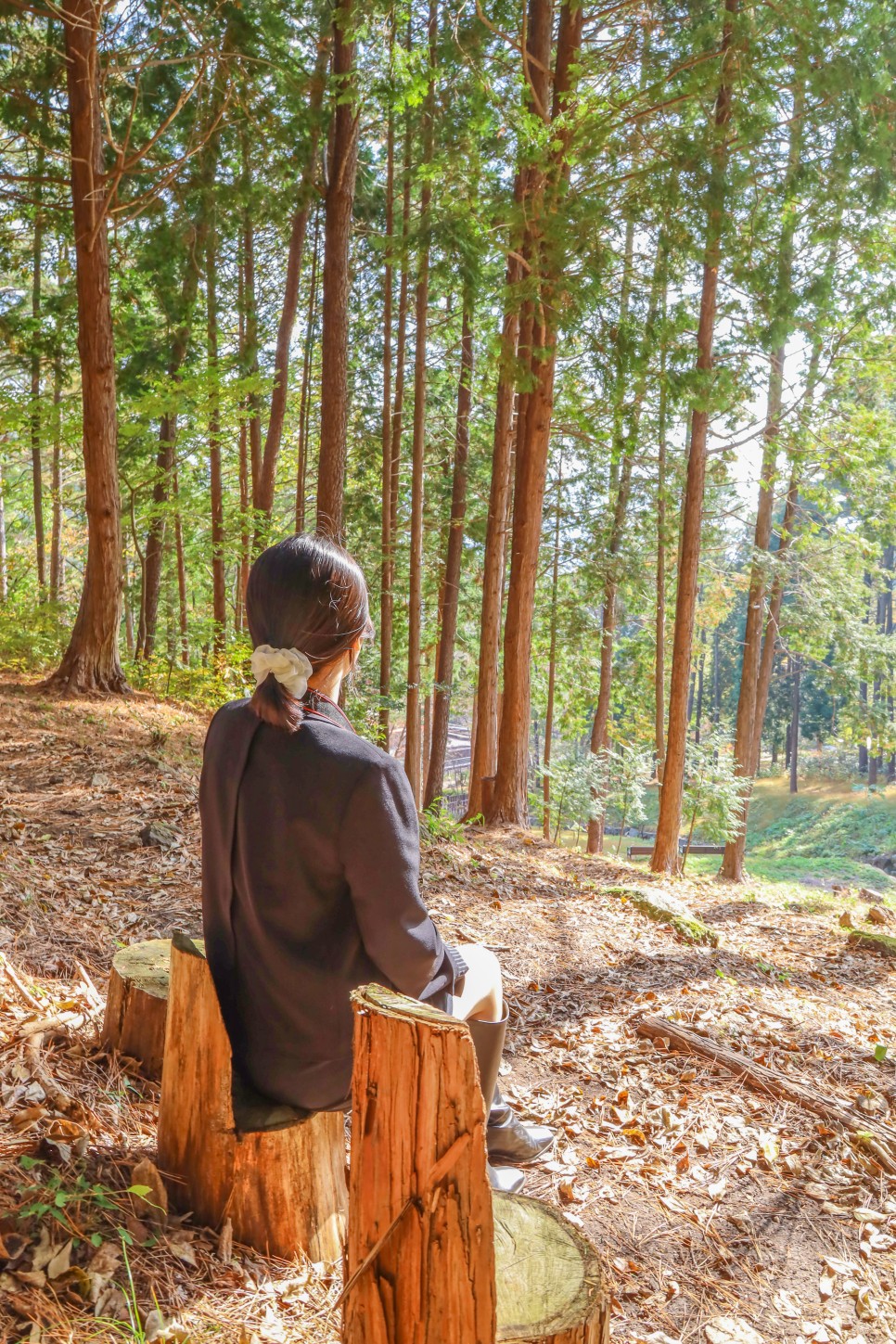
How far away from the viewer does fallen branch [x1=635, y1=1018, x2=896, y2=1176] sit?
3301 mm

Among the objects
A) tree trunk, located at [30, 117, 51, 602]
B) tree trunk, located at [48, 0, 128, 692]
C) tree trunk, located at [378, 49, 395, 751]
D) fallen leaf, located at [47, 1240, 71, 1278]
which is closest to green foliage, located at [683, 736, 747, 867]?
tree trunk, located at [378, 49, 395, 751]

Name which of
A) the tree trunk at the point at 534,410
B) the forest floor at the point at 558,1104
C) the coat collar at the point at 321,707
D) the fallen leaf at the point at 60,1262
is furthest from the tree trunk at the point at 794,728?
the fallen leaf at the point at 60,1262

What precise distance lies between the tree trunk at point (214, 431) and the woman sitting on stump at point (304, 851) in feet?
26.0

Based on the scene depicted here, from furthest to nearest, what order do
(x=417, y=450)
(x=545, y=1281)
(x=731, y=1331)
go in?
1. (x=417, y=450)
2. (x=731, y=1331)
3. (x=545, y=1281)

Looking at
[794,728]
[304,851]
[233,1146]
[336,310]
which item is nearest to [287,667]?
[304,851]

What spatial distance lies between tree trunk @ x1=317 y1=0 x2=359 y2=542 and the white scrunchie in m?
7.52

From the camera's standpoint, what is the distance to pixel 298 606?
192 centimetres

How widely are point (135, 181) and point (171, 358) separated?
227cm

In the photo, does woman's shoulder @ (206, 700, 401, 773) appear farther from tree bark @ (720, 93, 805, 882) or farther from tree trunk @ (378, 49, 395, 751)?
tree bark @ (720, 93, 805, 882)

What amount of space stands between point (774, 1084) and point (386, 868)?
2.71 m

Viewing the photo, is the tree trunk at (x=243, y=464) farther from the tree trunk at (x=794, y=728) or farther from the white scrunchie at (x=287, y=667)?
the tree trunk at (x=794, y=728)

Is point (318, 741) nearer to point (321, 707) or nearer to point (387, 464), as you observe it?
point (321, 707)

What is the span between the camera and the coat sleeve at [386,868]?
1847 mm

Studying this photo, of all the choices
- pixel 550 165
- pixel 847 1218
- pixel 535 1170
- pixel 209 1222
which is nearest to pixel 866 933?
pixel 847 1218
